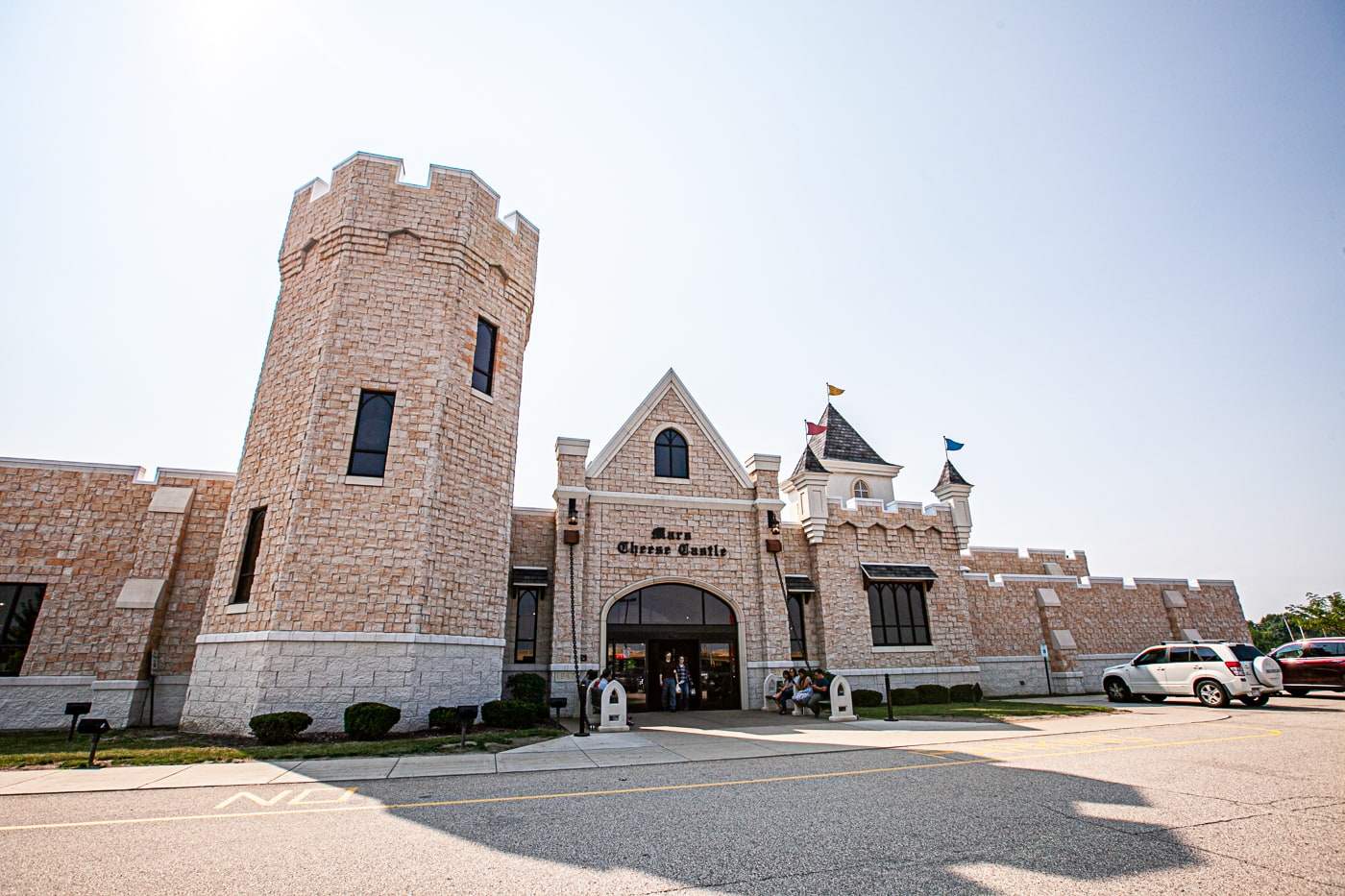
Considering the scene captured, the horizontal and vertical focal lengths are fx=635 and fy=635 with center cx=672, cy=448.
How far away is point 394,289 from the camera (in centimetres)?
1656

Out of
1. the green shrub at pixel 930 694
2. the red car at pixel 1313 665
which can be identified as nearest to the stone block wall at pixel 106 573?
the green shrub at pixel 930 694

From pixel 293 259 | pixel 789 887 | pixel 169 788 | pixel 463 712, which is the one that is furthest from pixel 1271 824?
pixel 293 259

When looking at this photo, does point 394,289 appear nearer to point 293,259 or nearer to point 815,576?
point 293,259

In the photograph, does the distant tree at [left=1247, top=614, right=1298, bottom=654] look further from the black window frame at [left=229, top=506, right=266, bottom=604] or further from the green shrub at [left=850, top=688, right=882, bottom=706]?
the black window frame at [left=229, top=506, right=266, bottom=604]

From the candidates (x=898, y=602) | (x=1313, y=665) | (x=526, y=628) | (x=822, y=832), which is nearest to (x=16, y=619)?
(x=526, y=628)

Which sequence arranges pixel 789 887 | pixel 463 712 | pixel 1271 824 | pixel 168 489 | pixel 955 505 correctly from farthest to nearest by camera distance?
pixel 955 505
pixel 168 489
pixel 463 712
pixel 1271 824
pixel 789 887

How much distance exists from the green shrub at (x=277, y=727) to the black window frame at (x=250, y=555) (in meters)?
3.25

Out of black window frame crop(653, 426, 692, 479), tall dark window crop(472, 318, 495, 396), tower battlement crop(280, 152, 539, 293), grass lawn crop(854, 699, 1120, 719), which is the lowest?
grass lawn crop(854, 699, 1120, 719)

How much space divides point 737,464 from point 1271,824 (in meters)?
16.7

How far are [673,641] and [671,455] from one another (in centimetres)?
606

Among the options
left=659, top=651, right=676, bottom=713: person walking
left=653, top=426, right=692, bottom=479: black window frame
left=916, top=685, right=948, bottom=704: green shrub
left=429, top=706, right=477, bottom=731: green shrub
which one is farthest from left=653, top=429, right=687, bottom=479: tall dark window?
left=916, top=685, right=948, bottom=704: green shrub

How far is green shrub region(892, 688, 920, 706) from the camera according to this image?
69.1 feet

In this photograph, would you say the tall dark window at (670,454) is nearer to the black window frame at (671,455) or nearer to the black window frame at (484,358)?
the black window frame at (671,455)

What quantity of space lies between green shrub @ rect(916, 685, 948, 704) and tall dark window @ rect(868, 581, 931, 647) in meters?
1.63
